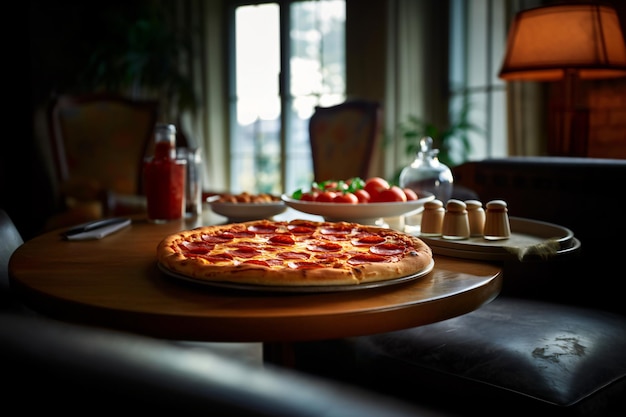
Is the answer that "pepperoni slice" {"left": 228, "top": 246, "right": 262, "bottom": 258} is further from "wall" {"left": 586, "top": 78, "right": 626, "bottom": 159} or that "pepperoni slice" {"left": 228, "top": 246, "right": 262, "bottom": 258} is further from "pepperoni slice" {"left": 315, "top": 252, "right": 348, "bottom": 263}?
"wall" {"left": 586, "top": 78, "right": 626, "bottom": 159}

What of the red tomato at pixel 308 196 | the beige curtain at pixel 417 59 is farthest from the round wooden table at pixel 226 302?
the beige curtain at pixel 417 59

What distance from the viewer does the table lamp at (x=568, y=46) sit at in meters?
2.58

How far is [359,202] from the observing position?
1660 mm

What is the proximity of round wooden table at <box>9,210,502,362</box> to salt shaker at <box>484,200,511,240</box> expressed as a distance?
0.49ft

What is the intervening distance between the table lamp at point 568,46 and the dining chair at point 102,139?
2.26 meters

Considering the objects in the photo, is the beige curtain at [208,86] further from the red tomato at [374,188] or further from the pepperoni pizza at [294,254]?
the pepperoni pizza at [294,254]

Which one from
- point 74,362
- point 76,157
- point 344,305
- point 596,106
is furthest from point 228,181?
point 74,362

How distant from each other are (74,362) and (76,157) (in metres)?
3.63

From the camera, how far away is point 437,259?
1252 millimetres

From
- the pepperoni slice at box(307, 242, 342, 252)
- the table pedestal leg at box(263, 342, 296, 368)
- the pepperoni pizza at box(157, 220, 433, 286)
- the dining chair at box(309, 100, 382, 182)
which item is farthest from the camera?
the dining chair at box(309, 100, 382, 182)

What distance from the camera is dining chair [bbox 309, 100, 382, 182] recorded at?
3479 millimetres

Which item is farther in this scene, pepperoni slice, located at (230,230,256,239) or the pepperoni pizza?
pepperoni slice, located at (230,230,256,239)

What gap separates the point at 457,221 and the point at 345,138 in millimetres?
2282

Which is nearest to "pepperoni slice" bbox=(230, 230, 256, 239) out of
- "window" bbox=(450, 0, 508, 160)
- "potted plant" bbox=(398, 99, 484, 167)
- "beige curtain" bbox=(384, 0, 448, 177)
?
"potted plant" bbox=(398, 99, 484, 167)
